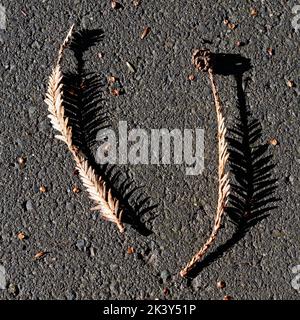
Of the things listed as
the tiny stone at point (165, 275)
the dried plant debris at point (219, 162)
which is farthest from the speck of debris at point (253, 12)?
the tiny stone at point (165, 275)

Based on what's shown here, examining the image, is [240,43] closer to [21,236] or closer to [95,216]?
[95,216]

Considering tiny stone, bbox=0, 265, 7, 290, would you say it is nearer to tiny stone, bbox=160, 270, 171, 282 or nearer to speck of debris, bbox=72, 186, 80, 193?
speck of debris, bbox=72, 186, 80, 193

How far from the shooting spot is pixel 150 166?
10.2 ft

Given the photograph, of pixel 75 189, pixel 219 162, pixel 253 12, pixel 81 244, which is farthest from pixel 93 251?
pixel 253 12

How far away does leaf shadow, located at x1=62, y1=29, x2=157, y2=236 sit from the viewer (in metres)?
3.06

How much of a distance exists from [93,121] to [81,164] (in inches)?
9.9

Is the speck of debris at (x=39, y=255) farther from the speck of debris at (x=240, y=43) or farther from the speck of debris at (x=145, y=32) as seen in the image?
the speck of debris at (x=240, y=43)

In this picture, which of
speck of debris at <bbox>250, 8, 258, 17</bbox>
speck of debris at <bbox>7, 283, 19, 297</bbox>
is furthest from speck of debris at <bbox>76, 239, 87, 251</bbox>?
speck of debris at <bbox>250, 8, 258, 17</bbox>

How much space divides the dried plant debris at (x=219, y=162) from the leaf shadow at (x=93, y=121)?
10.8 inches

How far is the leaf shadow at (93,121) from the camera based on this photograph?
3.06 meters

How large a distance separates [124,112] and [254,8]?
2.93 feet

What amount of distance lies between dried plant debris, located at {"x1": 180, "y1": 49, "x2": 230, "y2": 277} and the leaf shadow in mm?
274

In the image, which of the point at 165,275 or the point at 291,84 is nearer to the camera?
the point at 165,275
